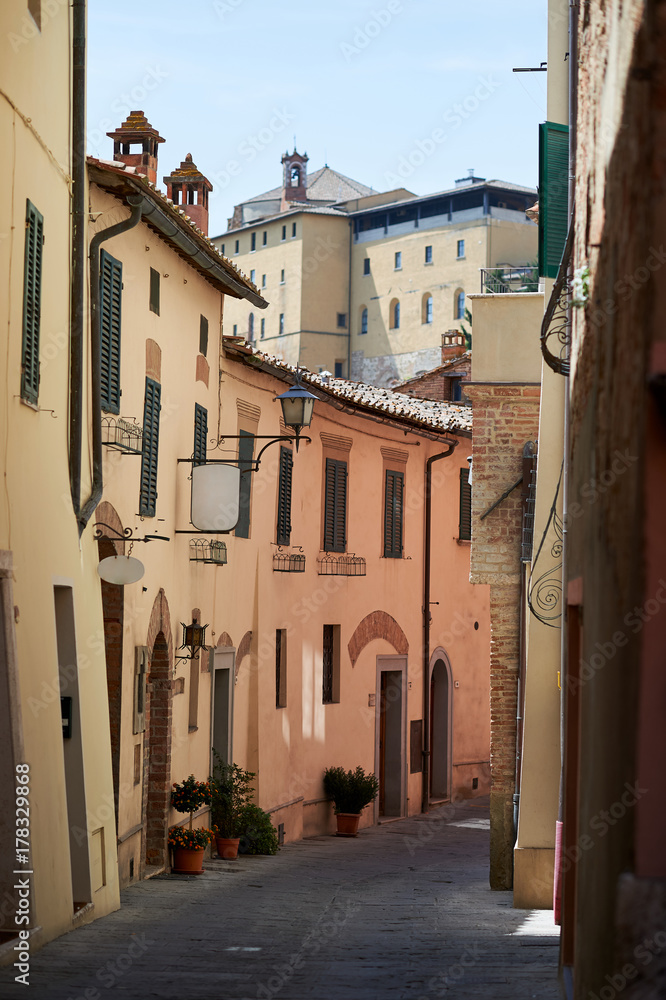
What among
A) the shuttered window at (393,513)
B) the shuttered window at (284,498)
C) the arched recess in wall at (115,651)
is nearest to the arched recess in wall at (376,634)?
the shuttered window at (393,513)

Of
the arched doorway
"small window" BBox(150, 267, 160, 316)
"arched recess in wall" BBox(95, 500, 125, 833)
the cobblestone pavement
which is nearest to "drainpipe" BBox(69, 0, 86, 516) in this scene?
"arched recess in wall" BBox(95, 500, 125, 833)

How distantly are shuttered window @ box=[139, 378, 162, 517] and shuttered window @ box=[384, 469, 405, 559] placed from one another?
10070 millimetres

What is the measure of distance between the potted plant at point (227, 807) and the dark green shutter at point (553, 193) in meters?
8.82

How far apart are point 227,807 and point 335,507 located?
6682mm

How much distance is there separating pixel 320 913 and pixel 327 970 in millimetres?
3665

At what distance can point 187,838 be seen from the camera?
48.9 feet

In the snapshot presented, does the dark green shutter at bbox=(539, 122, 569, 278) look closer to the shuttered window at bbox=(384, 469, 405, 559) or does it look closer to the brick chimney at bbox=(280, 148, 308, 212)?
the shuttered window at bbox=(384, 469, 405, 559)

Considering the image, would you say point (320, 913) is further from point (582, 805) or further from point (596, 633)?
point (596, 633)

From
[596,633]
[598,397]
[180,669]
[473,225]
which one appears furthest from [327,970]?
[473,225]

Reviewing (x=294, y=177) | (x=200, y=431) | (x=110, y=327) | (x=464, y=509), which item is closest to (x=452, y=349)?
(x=464, y=509)

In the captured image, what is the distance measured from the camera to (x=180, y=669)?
15617mm

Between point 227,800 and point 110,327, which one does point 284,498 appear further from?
point 110,327

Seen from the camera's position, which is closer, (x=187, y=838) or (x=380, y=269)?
(x=187, y=838)

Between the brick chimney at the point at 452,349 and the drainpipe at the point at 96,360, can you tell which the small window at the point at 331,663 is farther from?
the brick chimney at the point at 452,349
